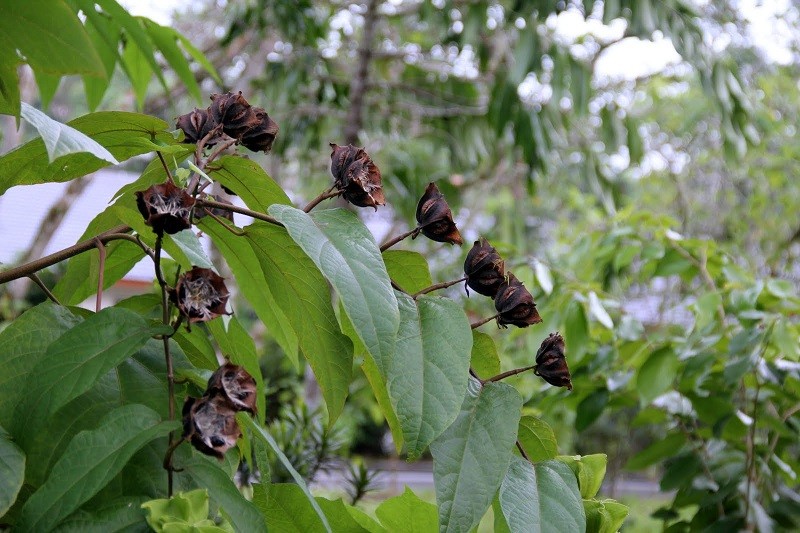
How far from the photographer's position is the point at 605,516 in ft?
1.45

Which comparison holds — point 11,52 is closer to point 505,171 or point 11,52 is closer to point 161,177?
point 161,177

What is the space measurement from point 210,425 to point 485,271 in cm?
18

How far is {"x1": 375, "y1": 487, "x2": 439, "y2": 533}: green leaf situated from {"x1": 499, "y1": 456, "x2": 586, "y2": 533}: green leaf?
6cm

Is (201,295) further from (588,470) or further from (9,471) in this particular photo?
(588,470)

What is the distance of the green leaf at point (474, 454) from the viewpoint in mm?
362

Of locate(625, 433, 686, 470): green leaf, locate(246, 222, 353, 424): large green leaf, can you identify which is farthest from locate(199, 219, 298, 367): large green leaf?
locate(625, 433, 686, 470): green leaf

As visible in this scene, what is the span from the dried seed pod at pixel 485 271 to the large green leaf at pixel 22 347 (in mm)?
224

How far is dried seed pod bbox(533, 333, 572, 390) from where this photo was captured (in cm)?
46

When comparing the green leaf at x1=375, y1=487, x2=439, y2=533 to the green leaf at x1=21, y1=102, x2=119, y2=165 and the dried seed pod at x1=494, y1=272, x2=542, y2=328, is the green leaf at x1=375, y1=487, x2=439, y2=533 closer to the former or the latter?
the dried seed pod at x1=494, y1=272, x2=542, y2=328

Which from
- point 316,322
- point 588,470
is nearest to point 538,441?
point 588,470

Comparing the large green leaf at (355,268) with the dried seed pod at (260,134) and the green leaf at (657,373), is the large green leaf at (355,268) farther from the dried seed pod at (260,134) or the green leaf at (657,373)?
the green leaf at (657,373)

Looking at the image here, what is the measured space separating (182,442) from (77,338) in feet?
0.24

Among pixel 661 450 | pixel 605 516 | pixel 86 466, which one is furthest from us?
pixel 661 450

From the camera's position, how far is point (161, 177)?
1.63 feet
